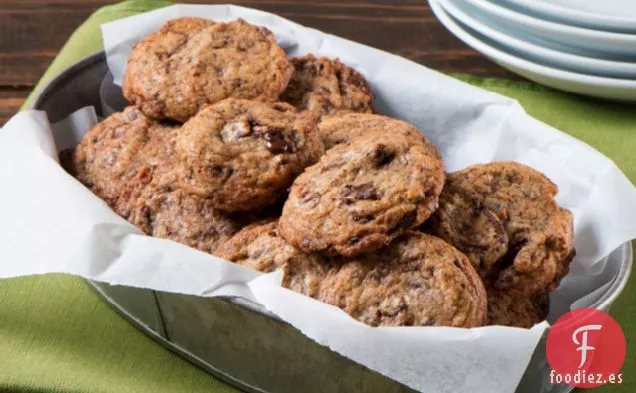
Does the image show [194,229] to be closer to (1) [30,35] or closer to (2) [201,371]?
(2) [201,371]

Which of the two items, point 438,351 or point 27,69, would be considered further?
point 27,69

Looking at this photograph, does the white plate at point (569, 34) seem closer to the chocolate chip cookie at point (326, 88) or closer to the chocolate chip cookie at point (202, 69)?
the chocolate chip cookie at point (326, 88)

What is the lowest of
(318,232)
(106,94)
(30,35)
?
(30,35)

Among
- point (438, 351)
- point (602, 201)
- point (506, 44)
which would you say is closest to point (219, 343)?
point (438, 351)

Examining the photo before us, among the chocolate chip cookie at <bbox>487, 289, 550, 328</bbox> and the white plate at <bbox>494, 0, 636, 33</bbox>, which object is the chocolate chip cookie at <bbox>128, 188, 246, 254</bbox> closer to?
the chocolate chip cookie at <bbox>487, 289, 550, 328</bbox>

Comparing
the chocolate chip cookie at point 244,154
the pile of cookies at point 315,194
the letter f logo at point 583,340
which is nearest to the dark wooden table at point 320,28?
the pile of cookies at point 315,194

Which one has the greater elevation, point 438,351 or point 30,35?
point 438,351
